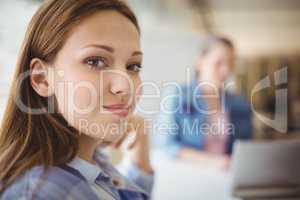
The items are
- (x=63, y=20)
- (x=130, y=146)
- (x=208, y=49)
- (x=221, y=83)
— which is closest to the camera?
(x=63, y=20)

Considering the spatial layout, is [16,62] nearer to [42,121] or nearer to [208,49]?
[42,121]

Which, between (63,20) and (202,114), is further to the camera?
(202,114)

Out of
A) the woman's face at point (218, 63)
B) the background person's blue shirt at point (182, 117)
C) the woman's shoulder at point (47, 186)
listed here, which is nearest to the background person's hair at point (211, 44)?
the woman's face at point (218, 63)

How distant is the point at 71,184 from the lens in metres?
0.39

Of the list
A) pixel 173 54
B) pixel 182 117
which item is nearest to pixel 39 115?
pixel 182 117

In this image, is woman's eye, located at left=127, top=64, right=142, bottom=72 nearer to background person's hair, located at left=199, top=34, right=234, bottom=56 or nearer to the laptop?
the laptop

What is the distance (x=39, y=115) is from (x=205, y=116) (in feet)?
1.07

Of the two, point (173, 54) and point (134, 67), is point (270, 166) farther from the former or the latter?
point (134, 67)

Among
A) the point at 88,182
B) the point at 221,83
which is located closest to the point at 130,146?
the point at 88,182

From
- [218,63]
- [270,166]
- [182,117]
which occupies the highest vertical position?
[218,63]

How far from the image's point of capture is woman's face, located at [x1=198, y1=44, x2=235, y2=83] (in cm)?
90

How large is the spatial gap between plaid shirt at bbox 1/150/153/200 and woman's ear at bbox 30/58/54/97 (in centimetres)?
9

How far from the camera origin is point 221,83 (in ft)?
2.65

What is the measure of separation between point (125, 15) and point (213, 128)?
326 mm
